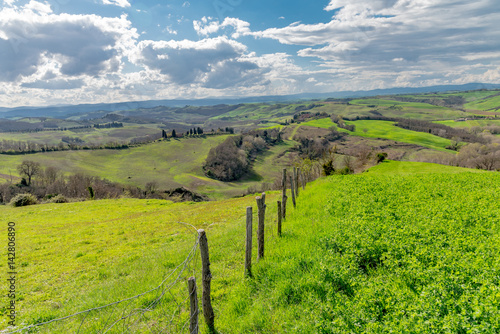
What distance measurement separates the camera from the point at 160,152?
192m

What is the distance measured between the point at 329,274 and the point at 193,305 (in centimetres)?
434

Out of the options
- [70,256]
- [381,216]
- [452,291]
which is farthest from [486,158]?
[70,256]

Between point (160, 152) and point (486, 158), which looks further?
point (160, 152)

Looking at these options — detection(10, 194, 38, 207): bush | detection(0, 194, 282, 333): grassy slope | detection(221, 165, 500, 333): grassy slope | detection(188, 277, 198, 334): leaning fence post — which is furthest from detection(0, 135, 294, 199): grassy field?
detection(188, 277, 198, 334): leaning fence post

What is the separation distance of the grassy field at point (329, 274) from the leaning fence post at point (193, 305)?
1065mm

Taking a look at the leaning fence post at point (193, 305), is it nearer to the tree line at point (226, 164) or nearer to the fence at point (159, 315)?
the fence at point (159, 315)

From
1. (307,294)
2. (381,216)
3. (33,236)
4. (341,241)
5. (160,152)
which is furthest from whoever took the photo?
(160,152)

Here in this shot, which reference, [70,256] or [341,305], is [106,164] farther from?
[341,305]

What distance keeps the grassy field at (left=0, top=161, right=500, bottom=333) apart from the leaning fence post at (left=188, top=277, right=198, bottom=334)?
1065mm

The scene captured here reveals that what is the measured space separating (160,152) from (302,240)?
641 feet

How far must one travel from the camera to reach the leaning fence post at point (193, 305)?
19.7 ft

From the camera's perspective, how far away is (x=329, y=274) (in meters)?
7.87

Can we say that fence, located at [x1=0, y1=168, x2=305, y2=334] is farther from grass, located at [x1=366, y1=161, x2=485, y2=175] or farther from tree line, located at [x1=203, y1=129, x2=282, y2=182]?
tree line, located at [x1=203, y1=129, x2=282, y2=182]

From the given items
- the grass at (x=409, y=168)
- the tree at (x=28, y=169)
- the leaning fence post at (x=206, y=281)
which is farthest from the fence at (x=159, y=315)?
the tree at (x=28, y=169)
